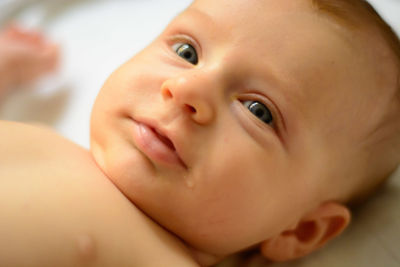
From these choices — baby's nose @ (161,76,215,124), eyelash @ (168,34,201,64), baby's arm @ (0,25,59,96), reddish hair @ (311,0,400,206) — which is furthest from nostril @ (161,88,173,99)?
baby's arm @ (0,25,59,96)

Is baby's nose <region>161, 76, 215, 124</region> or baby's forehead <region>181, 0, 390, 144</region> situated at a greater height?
baby's forehead <region>181, 0, 390, 144</region>

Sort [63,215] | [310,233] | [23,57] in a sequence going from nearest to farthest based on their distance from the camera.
A: [63,215], [310,233], [23,57]

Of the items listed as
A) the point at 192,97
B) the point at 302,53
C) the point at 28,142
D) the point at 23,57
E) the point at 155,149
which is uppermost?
the point at 302,53

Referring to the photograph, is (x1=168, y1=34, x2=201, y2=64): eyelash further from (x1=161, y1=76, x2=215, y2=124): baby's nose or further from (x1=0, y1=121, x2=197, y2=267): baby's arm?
(x1=0, y1=121, x2=197, y2=267): baby's arm

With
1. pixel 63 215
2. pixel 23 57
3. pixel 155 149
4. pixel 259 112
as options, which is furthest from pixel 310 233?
pixel 23 57

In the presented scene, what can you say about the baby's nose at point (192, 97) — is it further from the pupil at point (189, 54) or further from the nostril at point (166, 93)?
the pupil at point (189, 54)

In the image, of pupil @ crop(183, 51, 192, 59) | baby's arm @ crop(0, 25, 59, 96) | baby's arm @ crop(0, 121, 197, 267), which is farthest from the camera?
baby's arm @ crop(0, 25, 59, 96)

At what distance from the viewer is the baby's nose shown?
32.3 inches

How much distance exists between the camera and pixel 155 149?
33.0 inches

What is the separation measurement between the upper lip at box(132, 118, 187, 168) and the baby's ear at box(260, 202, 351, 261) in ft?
1.07

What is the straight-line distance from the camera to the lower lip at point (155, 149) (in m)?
0.84

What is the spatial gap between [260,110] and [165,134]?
0.19 m

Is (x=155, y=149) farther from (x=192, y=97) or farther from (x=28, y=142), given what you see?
(x=28, y=142)

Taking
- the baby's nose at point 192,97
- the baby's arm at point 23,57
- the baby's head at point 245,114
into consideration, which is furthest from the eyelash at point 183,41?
the baby's arm at point 23,57
